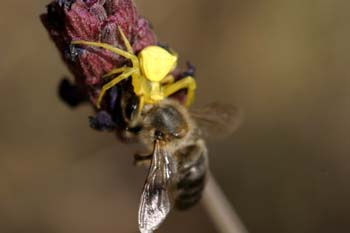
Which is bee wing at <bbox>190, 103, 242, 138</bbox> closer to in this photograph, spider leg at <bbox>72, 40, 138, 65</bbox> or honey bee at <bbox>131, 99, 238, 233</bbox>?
honey bee at <bbox>131, 99, 238, 233</bbox>

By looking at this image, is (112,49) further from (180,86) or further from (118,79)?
(180,86)

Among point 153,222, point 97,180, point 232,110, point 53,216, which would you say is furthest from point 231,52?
point 153,222

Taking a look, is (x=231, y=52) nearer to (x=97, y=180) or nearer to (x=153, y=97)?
(x=97, y=180)

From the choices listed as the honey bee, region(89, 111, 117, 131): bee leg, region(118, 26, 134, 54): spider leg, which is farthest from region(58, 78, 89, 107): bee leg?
region(118, 26, 134, 54): spider leg

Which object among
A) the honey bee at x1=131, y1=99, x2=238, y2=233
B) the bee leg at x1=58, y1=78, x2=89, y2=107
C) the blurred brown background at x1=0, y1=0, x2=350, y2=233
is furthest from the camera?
the blurred brown background at x1=0, y1=0, x2=350, y2=233

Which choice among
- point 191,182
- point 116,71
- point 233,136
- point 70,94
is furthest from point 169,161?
point 233,136
